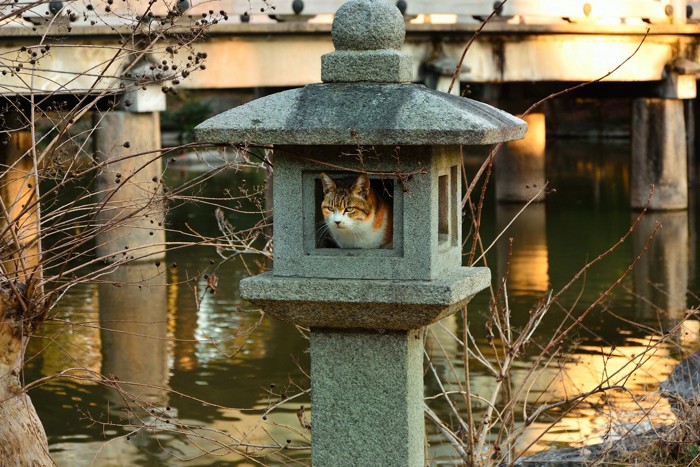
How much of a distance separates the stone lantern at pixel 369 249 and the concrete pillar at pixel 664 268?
6.54m

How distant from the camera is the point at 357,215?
221 inches

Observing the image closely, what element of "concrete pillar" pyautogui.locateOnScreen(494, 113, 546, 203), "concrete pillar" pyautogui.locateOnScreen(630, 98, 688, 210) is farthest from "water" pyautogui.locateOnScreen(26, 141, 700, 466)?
"concrete pillar" pyautogui.locateOnScreen(494, 113, 546, 203)

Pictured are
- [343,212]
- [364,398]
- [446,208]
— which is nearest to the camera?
[343,212]

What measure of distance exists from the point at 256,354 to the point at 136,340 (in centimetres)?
154

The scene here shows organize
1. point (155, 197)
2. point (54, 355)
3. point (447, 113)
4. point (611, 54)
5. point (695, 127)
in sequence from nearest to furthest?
1. point (447, 113)
2. point (155, 197)
3. point (54, 355)
4. point (611, 54)
5. point (695, 127)

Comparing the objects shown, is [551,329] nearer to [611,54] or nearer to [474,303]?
[474,303]

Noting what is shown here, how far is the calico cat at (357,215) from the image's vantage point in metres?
5.61

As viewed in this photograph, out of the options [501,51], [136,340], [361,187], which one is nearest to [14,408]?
[361,187]

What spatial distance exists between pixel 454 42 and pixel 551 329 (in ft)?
26.9

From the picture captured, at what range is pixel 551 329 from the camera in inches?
519

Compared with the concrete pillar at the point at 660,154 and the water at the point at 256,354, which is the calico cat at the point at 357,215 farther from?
the concrete pillar at the point at 660,154

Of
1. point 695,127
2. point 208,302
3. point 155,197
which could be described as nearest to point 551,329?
point 208,302

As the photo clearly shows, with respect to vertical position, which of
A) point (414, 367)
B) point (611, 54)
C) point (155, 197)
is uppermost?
point (611, 54)

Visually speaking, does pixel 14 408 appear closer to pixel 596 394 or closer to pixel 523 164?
pixel 596 394
